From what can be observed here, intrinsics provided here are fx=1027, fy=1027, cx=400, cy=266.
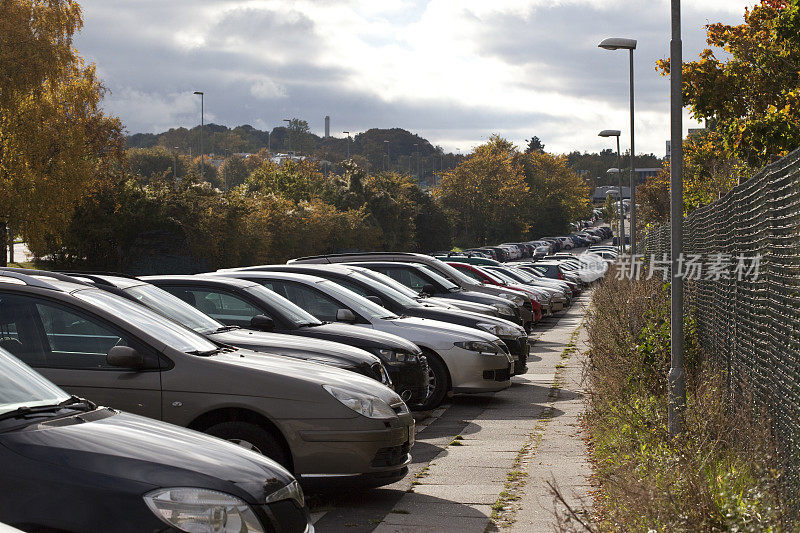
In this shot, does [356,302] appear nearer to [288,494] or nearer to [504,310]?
[504,310]

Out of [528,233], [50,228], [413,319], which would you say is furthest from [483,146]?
[413,319]

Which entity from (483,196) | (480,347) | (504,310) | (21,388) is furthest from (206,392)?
(483,196)

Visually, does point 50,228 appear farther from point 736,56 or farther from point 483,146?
point 483,146

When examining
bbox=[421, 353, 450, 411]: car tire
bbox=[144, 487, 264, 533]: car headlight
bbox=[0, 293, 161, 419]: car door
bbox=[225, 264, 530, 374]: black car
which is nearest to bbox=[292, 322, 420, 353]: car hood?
bbox=[421, 353, 450, 411]: car tire

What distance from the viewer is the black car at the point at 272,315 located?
10.2 metres

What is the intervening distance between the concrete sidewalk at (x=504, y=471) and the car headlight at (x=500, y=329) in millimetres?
807

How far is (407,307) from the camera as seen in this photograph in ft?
45.9

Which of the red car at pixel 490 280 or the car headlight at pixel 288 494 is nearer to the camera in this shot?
the car headlight at pixel 288 494

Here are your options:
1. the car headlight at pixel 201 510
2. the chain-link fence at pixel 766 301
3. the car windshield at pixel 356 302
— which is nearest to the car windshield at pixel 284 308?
the car windshield at pixel 356 302

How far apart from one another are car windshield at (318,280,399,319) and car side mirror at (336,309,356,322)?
655 mm

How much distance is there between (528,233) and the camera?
9912cm

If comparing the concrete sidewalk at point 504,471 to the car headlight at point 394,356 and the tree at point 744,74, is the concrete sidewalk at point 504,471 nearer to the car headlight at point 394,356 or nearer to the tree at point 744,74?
the car headlight at point 394,356

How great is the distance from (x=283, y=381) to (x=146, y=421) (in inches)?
79.7

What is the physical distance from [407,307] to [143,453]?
31.7 feet
